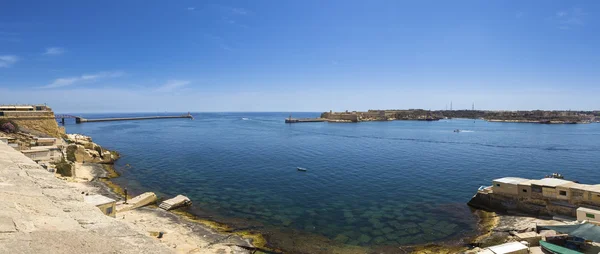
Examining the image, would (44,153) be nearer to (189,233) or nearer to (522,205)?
(189,233)

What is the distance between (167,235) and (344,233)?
1055 centimetres

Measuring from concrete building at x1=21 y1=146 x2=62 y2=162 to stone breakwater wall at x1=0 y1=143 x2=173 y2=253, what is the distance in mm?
28122

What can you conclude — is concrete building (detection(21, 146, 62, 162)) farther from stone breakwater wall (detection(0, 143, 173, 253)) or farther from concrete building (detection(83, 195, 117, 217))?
stone breakwater wall (detection(0, 143, 173, 253))

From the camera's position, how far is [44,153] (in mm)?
29469

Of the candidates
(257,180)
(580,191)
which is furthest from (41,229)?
(257,180)

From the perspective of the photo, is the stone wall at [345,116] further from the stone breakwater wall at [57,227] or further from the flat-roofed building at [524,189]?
the stone breakwater wall at [57,227]

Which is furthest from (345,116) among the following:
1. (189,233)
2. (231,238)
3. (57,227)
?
(57,227)

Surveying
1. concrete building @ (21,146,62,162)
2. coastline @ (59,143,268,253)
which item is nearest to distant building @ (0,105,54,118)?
concrete building @ (21,146,62,162)

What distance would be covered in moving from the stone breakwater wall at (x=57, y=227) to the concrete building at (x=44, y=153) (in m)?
28.1

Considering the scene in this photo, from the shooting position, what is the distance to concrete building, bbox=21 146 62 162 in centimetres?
2803

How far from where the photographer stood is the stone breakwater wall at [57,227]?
3.67 m

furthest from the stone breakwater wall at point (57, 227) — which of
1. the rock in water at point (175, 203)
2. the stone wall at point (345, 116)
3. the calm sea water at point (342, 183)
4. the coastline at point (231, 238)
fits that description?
the stone wall at point (345, 116)

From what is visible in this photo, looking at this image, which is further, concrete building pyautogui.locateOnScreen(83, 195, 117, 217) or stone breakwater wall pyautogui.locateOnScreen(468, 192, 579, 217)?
stone breakwater wall pyautogui.locateOnScreen(468, 192, 579, 217)

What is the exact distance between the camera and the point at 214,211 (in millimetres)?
24234
